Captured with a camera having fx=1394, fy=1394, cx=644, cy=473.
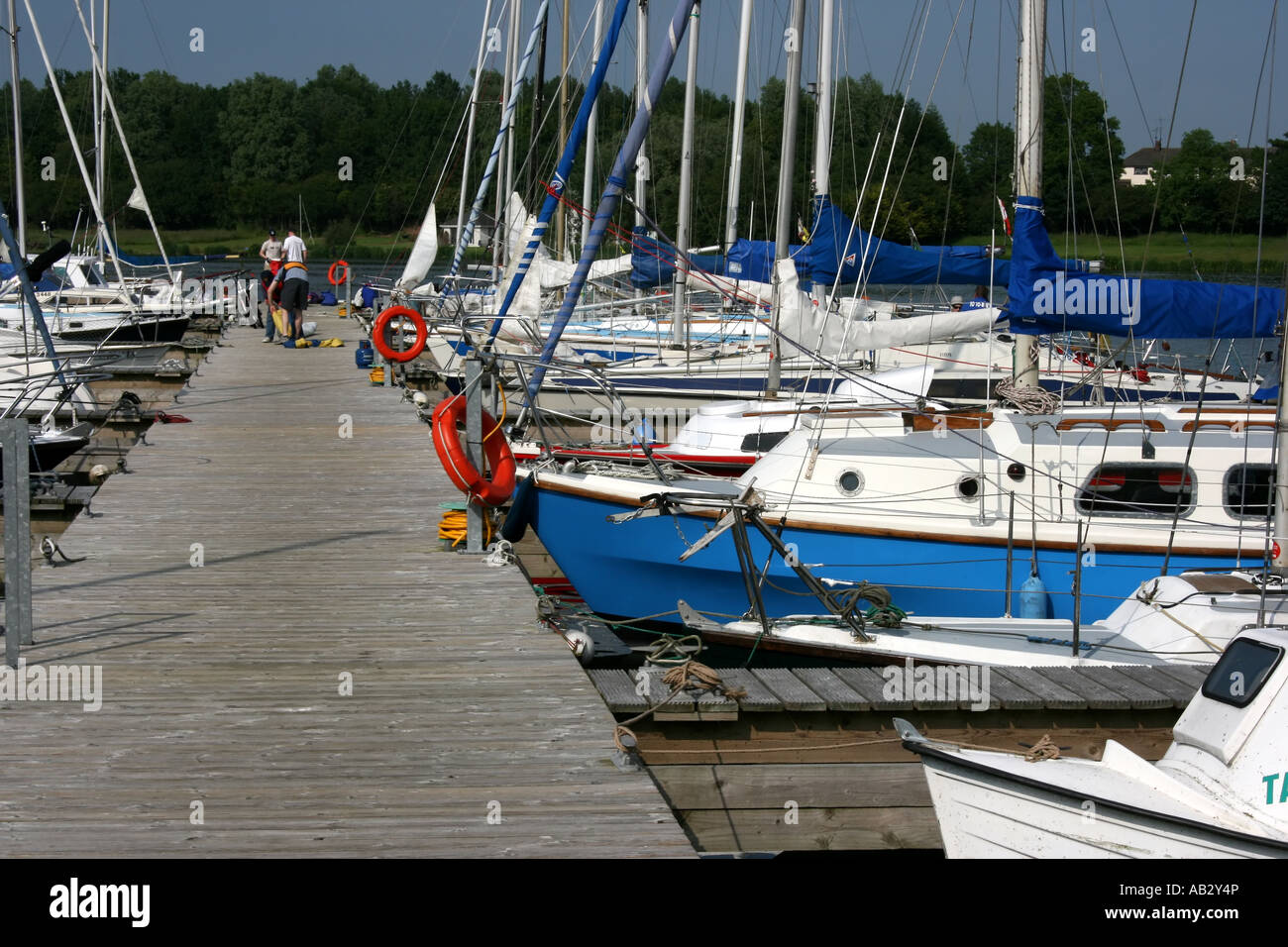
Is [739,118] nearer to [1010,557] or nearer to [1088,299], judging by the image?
[1088,299]

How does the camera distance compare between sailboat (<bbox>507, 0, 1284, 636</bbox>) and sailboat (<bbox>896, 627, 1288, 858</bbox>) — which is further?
sailboat (<bbox>507, 0, 1284, 636</bbox>)

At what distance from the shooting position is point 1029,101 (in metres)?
12.9

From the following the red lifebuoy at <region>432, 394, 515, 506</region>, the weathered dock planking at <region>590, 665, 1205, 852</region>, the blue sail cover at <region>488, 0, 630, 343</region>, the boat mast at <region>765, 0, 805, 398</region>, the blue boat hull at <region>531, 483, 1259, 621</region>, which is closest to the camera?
the weathered dock planking at <region>590, 665, 1205, 852</region>

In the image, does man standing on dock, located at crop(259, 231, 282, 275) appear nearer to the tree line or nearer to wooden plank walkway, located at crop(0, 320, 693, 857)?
the tree line

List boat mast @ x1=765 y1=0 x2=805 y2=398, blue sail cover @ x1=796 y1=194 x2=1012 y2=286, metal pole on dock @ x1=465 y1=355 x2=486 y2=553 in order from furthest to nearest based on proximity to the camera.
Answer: blue sail cover @ x1=796 y1=194 x2=1012 y2=286 < boat mast @ x1=765 y1=0 x2=805 y2=398 < metal pole on dock @ x1=465 y1=355 x2=486 y2=553

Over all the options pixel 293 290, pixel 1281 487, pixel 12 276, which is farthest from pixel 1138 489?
pixel 12 276

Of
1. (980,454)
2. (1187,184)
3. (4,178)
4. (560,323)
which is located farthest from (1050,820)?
(4,178)

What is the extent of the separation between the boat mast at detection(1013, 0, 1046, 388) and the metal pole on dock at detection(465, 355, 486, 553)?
5.66m

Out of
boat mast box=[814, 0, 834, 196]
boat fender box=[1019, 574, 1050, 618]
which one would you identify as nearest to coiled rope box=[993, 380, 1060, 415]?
boat fender box=[1019, 574, 1050, 618]

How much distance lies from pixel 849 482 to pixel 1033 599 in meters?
1.85

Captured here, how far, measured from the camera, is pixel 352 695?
6.79 meters

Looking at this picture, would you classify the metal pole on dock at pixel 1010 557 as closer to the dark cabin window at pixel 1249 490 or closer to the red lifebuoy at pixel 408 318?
the dark cabin window at pixel 1249 490

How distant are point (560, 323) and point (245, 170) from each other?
83.0m

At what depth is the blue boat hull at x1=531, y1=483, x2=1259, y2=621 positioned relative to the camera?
1142cm
